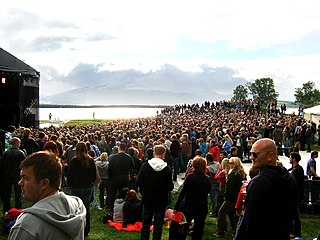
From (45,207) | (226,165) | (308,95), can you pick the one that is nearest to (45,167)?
(45,207)

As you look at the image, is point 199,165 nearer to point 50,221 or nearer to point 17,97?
point 50,221

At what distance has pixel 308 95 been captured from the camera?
64.8 metres

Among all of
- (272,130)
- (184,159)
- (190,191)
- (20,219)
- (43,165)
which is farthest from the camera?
(272,130)

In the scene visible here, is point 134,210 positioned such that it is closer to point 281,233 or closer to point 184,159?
point 281,233

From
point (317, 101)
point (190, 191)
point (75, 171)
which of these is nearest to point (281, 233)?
point (190, 191)

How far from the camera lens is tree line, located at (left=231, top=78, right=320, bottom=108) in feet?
211

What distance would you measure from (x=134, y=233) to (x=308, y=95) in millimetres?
63384

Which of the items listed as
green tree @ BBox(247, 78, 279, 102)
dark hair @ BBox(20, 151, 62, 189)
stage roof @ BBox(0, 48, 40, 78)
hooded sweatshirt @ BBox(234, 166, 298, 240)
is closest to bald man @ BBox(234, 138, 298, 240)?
hooded sweatshirt @ BBox(234, 166, 298, 240)

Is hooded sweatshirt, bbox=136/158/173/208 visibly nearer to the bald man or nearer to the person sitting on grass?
the person sitting on grass

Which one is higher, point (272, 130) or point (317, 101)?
point (317, 101)

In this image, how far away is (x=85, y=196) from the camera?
Result: 6.56 meters

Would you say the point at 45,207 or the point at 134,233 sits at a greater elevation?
the point at 45,207

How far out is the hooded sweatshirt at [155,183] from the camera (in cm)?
604

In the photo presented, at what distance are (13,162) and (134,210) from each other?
101 inches
